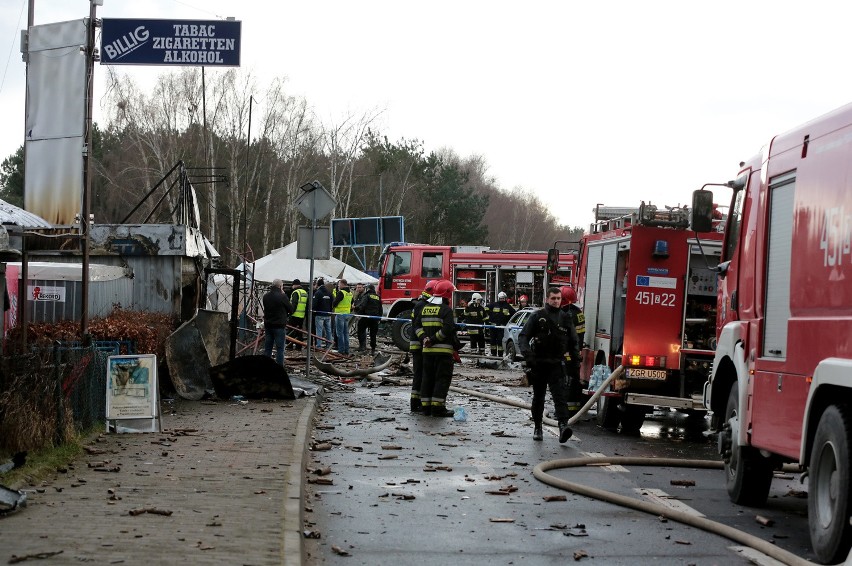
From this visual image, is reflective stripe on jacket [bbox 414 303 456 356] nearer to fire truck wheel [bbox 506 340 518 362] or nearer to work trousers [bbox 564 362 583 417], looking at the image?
work trousers [bbox 564 362 583 417]

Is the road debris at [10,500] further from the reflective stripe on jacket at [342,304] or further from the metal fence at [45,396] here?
the reflective stripe on jacket at [342,304]

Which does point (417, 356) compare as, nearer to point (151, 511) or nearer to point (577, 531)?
point (577, 531)

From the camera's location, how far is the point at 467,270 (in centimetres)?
3553

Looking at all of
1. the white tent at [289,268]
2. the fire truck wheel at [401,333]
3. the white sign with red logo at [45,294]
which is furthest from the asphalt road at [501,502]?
the white tent at [289,268]

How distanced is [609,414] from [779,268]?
7.09 meters

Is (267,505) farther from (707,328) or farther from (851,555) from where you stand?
(707,328)

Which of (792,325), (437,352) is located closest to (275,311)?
(437,352)

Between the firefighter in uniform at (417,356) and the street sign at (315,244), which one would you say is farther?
the street sign at (315,244)

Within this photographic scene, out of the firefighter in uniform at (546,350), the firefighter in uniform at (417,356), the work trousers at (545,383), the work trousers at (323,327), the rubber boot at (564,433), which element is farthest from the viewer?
the work trousers at (323,327)

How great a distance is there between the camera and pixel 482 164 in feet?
395

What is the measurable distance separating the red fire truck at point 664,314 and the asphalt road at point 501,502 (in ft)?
2.28

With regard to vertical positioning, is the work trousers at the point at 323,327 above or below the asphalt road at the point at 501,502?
above

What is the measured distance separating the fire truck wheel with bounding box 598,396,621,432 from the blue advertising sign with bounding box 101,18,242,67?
22.0 ft

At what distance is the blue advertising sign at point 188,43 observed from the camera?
12.0 m
